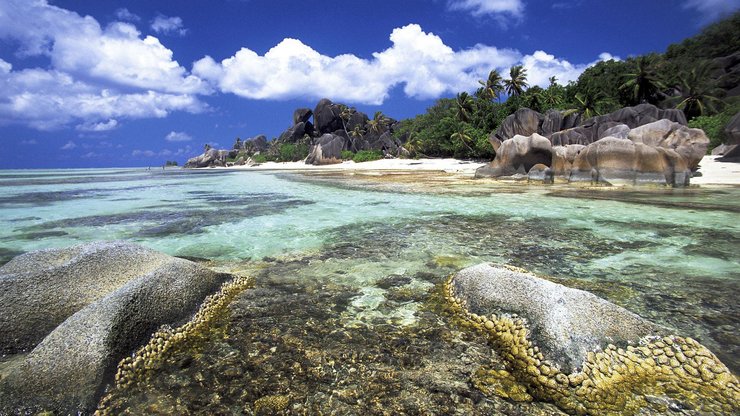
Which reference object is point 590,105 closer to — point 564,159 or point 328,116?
point 564,159

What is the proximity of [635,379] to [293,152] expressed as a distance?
75.9 m

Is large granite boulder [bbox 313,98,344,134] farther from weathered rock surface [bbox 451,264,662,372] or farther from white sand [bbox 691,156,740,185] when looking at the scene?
weathered rock surface [bbox 451,264,662,372]

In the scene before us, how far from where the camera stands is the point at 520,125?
33500 mm

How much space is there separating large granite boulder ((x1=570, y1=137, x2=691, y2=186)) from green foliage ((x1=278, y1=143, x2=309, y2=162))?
6270 centimetres

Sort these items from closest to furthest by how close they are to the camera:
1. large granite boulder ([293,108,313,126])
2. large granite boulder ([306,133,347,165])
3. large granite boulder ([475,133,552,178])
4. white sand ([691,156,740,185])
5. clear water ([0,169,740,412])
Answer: clear water ([0,169,740,412]), white sand ([691,156,740,185]), large granite boulder ([475,133,552,178]), large granite boulder ([306,133,347,165]), large granite boulder ([293,108,313,126])

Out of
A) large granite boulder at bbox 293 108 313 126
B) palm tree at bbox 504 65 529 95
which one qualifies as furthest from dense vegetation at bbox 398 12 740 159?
large granite boulder at bbox 293 108 313 126

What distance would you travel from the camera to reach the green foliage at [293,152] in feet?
244

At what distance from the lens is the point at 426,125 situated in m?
58.8

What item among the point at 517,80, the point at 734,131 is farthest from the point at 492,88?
the point at 734,131

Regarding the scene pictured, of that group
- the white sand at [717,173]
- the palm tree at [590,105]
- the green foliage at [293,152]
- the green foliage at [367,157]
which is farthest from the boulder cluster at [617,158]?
the green foliage at [293,152]

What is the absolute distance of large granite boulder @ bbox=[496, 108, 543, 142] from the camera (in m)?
33.4

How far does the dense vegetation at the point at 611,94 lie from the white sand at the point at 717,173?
38.3ft

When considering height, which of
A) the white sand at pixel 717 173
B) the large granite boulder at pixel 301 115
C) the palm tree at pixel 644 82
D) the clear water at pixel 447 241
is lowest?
the clear water at pixel 447 241

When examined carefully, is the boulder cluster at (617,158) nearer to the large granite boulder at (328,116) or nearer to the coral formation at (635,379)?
the coral formation at (635,379)
